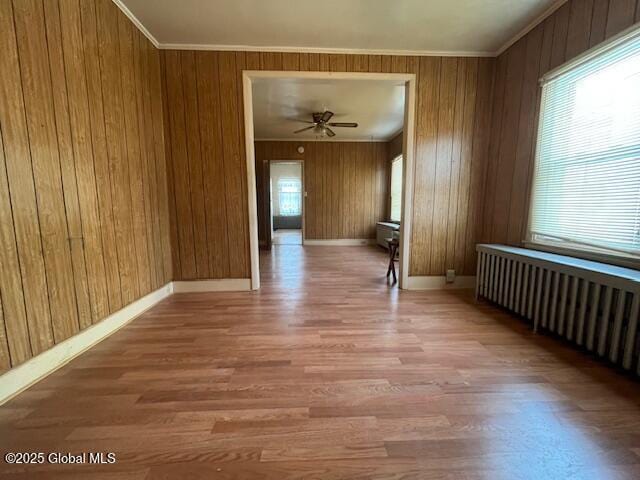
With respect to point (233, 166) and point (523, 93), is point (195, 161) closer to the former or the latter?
point (233, 166)

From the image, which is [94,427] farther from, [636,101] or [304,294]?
[636,101]

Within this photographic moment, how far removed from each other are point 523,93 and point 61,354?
4414 millimetres

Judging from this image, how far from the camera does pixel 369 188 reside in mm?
6836

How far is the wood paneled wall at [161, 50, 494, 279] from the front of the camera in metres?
2.80

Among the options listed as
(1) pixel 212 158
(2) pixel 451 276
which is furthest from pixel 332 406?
(1) pixel 212 158

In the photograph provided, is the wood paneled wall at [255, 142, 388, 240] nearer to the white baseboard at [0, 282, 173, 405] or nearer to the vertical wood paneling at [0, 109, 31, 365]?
the white baseboard at [0, 282, 173, 405]

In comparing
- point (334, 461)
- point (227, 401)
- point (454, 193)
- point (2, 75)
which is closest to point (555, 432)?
point (334, 461)

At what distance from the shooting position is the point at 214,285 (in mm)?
3090

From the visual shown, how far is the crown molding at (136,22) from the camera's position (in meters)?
2.16

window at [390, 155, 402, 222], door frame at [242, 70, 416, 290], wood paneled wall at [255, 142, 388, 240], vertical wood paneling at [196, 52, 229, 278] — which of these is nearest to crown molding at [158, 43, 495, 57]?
vertical wood paneling at [196, 52, 229, 278]

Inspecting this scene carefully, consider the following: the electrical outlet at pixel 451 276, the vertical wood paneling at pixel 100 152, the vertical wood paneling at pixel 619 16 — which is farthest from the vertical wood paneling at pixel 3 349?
the vertical wood paneling at pixel 619 16

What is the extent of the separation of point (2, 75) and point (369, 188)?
20.6 feet

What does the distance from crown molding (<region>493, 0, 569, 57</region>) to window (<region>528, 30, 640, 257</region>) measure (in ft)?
1.69

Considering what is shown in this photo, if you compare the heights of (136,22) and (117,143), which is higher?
(136,22)
